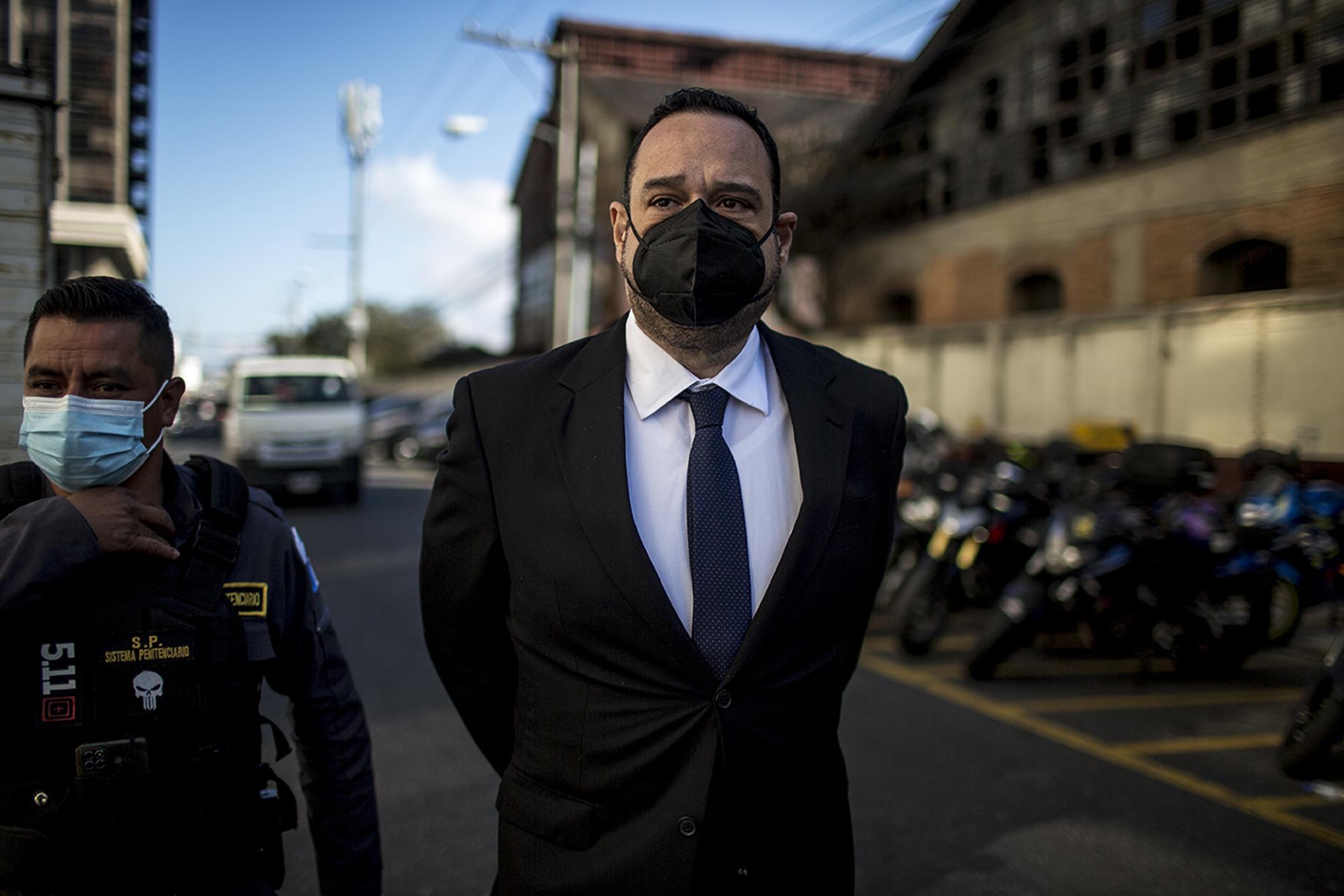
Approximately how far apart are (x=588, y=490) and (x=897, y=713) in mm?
4437

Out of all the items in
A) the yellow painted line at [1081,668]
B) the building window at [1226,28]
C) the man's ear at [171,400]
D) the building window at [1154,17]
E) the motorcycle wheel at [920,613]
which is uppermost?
the building window at [1154,17]

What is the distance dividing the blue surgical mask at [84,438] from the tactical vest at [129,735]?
0.07 m

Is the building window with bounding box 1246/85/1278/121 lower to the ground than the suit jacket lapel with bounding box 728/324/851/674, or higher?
higher

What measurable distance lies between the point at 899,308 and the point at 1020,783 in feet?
61.3

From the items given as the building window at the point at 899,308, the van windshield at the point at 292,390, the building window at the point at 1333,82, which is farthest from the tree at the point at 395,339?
the building window at the point at 1333,82

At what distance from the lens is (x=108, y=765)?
1.78 m

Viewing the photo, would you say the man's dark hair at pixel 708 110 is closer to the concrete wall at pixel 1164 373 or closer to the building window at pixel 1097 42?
the concrete wall at pixel 1164 373

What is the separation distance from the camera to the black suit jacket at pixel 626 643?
181cm

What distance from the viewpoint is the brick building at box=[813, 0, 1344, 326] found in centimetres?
1337

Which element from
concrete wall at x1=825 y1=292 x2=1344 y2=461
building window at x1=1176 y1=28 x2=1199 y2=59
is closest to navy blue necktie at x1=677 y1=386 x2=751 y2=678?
concrete wall at x1=825 y1=292 x2=1344 y2=461

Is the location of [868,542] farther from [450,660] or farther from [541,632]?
[450,660]

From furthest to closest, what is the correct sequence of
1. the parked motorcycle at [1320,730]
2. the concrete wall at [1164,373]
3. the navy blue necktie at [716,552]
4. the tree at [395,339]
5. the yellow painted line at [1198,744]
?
the tree at [395,339]
the concrete wall at [1164,373]
the yellow painted line at [1198,744]
the parked motorcycle at [1320,730]
the navy blue necktie at [716,552]

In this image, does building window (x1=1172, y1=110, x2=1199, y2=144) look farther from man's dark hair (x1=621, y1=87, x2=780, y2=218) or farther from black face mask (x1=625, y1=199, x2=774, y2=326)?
black face mask (x1=625, y1=199, x2=774, y2=326)

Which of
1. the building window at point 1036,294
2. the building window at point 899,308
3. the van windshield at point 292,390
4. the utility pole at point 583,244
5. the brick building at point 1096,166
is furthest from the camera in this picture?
the building window at point 899,308
